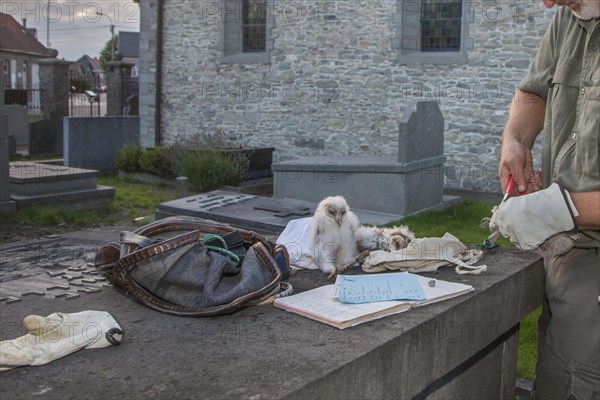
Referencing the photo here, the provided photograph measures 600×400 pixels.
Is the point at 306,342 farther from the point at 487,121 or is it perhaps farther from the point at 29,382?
the point at 487,121

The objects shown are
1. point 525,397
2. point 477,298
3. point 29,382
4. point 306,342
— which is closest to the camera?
point 29,382

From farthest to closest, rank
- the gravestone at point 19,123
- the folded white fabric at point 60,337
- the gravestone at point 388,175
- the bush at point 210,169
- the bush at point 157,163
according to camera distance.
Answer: the gravestone at point 19,123 → the bush at point 157,163 → the bush at point 210,169 → the gravestone at point 388,175 → the folded white fabric at point 60,337

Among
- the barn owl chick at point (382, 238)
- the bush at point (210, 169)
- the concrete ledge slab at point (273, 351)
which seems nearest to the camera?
the concrete ledge slab at point (273, 351)

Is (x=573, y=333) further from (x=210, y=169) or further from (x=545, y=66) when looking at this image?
(x=210, y=169)

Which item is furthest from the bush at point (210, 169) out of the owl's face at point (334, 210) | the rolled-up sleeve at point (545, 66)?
the rolled-up sleeve at point (545, 66)

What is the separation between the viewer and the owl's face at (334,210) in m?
3.64

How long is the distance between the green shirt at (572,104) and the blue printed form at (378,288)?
0.71 meters

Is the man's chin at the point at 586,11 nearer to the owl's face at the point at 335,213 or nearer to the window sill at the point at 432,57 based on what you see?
the owl's face at the point at 335,213

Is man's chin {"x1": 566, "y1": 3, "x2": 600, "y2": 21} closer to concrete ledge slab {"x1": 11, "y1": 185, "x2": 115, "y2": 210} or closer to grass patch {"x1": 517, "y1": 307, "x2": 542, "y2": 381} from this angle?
grass patch {"x1": 517, "y1": 307, "x2": 542, "y2": 381}

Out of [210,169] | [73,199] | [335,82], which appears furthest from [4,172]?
[335,82]

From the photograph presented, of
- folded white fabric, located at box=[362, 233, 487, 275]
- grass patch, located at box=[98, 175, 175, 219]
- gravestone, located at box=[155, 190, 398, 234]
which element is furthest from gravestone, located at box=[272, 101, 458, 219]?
folded white fabric, located at box=[362, 233, 487, 275]

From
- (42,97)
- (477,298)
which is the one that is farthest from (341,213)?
(42,97)

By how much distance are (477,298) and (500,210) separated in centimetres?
46

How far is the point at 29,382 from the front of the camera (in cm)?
212
